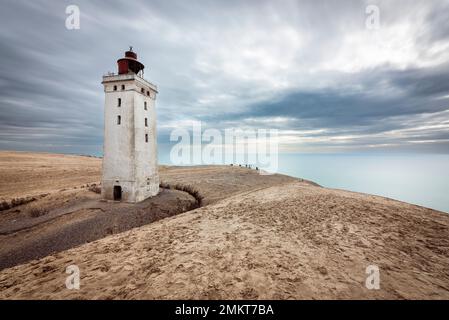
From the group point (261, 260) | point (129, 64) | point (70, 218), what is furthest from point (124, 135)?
point (261, 260)

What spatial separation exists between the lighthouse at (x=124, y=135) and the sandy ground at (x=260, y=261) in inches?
433

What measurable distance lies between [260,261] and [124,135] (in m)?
19.2

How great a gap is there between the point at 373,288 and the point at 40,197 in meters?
30.7

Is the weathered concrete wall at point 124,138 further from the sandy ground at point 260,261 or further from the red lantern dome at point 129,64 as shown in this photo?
the sandy ground at point 260,261

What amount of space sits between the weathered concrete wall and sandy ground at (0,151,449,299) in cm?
1097

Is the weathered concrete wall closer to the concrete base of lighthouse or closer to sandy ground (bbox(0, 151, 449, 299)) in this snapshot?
the concrete base of lighthouse

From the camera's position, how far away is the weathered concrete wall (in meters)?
20.5

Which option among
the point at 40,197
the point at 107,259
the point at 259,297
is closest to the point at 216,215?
the point at 107,259

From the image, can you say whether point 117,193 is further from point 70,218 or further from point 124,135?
point 124,135

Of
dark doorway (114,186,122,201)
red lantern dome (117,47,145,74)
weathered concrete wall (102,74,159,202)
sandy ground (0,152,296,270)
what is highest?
red lantern dome (117,47,145,74)

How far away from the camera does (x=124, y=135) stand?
67.9 feet

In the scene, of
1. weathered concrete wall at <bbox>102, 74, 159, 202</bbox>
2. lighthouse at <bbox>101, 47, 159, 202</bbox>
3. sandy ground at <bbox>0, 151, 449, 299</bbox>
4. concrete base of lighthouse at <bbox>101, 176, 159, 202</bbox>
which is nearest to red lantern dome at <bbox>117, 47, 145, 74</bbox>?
lighthouse at <bbox>101, 47, 159, 202</bbox>
